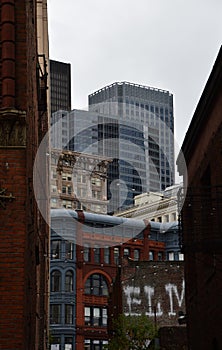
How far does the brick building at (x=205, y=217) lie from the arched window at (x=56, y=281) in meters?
58.9

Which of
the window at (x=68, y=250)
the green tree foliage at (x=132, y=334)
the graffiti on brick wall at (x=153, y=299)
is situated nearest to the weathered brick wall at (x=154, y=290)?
the graffiti on brick wall at (x=153, y=299)

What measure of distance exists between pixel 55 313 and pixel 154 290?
24120 millimetres

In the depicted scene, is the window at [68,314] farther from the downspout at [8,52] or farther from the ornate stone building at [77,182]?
the ornate stone building at [77,182]

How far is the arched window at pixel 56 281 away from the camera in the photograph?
9057cm

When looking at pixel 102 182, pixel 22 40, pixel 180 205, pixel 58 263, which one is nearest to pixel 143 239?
pixel 58 263

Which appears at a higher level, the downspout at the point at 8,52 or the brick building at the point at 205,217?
the downspout at the point at 8,52

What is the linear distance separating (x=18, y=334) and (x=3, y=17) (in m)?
9.50

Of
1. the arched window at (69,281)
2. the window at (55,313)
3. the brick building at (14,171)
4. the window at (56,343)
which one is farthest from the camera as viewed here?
the arched window at (69,281)

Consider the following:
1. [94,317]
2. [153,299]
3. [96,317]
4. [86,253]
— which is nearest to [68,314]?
[94,317]

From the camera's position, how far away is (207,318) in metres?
27.8

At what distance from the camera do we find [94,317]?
301 feet

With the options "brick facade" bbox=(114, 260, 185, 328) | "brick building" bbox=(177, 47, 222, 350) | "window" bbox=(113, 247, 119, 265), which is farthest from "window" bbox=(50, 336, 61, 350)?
"brick building" bbox=(177, 47, 222, 350)

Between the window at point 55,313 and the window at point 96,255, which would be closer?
the window at point 55,313

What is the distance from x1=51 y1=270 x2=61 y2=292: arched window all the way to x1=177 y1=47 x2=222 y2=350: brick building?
58926mm
